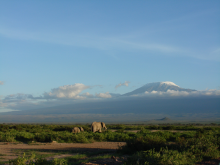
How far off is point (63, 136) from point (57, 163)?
38.9 ft

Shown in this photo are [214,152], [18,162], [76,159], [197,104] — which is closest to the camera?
[18,162]

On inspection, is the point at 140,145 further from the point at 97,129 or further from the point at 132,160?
the point at 97,129

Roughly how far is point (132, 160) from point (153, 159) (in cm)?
66

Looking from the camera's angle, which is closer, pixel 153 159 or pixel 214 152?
pixel 153 159

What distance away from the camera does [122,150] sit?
1104cm

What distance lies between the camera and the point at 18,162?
6707 millimetres

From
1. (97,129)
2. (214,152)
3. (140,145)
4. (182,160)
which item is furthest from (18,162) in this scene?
(97,129)

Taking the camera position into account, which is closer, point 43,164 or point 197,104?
point 43,164

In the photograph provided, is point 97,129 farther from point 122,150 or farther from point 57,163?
point 57,163

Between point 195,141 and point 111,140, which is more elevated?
point 195,141

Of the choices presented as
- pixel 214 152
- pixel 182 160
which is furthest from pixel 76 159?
pixel 214 152

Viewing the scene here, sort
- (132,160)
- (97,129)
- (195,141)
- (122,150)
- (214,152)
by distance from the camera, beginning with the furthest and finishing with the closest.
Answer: (97,129) < (122,150) < (195,141) < (214,152) < (132,160)

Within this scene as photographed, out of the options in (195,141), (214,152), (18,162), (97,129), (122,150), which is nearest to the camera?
(18,162)

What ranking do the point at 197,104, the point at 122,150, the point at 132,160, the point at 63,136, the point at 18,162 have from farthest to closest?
the point at 197,104 → the point at 63,136 → the point at 122,150 → the point at 132,160 → the point at 18,162
